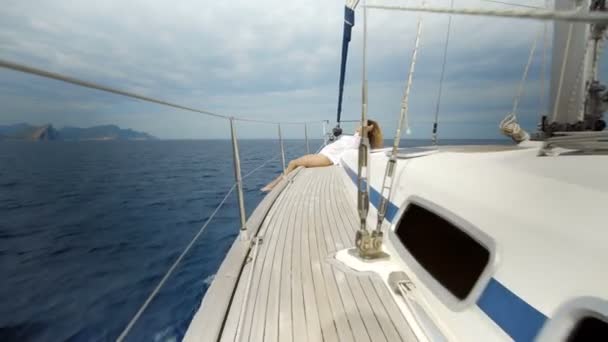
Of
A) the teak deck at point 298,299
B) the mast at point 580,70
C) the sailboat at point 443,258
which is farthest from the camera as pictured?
the mast at point 580,70

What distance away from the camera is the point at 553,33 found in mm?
3066

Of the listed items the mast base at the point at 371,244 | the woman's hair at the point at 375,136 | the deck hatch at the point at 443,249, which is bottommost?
the mast base at the point at 371,244

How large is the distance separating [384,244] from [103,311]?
2.83 metres

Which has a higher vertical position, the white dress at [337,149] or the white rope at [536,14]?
the white rope at [536,14]

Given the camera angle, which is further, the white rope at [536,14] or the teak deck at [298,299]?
the teak deck at [298,299]

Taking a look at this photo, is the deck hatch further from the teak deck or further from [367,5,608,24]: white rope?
[367,5,608,24]: white rope

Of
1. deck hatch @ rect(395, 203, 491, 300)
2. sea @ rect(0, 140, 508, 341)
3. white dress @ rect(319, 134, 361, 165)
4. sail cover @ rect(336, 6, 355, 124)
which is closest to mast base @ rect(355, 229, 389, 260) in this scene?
deck hatch @ rect(395, 203, 491, 300)

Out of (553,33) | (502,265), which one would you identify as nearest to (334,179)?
(553,33)

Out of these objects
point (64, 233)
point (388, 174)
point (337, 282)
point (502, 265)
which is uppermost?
point (388, 174)

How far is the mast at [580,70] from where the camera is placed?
2721 mm

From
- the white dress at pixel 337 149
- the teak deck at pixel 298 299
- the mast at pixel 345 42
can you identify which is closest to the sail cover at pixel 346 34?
the mast at pixel 345 42

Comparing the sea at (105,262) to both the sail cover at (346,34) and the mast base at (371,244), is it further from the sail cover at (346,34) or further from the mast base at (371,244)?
the sail cover at (346,34)

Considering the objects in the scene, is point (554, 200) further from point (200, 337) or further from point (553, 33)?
point (553, 33)

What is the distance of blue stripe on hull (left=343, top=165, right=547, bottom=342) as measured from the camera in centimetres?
70
